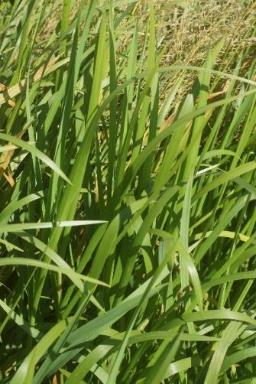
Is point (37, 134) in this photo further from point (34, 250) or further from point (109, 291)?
point (109, 291)

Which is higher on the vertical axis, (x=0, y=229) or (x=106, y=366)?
(x=0, y=229)

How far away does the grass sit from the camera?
132 centimetres

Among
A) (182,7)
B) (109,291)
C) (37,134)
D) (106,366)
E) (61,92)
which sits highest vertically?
(182,7)

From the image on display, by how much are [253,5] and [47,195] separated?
85 cm

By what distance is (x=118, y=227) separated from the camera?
55.0 inches

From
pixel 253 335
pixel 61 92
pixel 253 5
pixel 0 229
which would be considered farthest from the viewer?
pixel 253 5

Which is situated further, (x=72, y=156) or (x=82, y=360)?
(x=72, y=156)

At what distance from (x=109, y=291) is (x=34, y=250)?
219 mm

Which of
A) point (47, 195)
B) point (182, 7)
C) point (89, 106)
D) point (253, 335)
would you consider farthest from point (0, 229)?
point (182, 7)

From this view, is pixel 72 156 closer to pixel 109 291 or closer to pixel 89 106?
pixel 89 106

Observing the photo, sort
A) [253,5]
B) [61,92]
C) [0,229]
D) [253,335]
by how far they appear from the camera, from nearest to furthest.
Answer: [0,229], [253,335], [61,92], [253,5]

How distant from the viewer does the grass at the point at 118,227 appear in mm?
1319

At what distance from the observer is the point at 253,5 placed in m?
1.90

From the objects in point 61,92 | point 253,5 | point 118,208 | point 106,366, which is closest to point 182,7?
point 253,5
